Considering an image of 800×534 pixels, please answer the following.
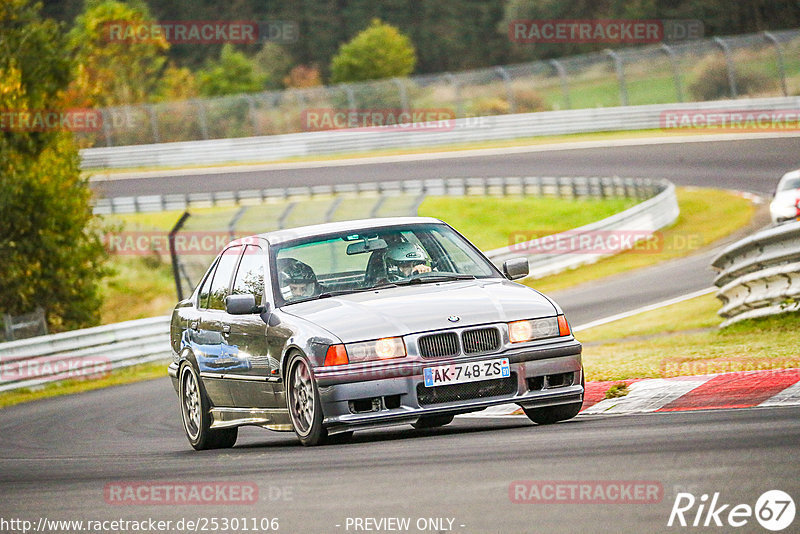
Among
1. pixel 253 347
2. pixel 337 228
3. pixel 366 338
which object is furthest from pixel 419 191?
pixel 366 338

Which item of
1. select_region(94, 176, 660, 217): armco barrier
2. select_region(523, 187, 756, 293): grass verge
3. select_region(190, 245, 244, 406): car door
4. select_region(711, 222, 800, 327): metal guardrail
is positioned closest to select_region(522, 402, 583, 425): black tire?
select_region(190, 245, 244, 406): car door

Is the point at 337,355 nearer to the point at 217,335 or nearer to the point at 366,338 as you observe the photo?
the point at 366,338

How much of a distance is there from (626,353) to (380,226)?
5112 mm

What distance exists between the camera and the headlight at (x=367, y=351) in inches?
308

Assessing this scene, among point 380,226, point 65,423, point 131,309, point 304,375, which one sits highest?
point 380,226

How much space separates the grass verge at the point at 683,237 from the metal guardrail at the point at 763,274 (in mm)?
11100

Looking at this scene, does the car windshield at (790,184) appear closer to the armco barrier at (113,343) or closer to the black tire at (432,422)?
the armco barrier at (113,343)

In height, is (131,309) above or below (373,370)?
below

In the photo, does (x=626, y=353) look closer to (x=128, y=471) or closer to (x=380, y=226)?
(x=380, y=226)

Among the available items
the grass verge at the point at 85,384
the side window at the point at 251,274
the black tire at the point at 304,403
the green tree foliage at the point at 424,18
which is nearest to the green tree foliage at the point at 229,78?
the green tree foliage at the point at 424,18

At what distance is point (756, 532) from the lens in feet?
15.0

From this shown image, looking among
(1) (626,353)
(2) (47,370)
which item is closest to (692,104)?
(2) (47,370)

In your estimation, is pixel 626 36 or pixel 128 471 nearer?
pixel 128 471

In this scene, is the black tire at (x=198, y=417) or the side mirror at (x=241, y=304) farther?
the black tire at (x=198, y=417)
